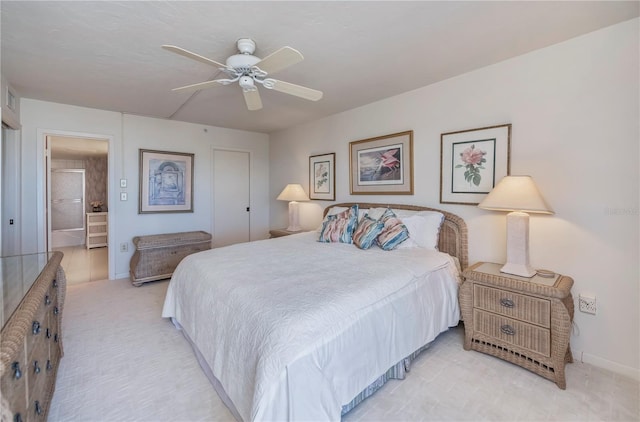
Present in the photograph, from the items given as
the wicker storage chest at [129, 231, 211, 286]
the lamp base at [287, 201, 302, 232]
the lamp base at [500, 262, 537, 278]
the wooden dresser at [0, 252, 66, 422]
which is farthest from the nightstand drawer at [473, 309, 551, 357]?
the wicker storage chest at [129, 231, 211, 286]

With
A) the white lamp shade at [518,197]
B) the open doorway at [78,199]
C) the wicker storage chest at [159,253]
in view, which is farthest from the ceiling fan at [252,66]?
the open doorway at [78,199]

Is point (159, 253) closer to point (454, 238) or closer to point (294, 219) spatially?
point (294, 219)

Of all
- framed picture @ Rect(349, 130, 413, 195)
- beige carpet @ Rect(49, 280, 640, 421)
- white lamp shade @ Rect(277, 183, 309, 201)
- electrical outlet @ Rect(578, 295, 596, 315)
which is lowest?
beige carpet @ Rect(49, 280, 640, 421)

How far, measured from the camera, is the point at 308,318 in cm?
134

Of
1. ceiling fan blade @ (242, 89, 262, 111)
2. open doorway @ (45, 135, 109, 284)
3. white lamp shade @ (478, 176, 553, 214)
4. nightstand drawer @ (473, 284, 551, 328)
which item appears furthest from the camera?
open doorway @ (45, 135, 109, 284)

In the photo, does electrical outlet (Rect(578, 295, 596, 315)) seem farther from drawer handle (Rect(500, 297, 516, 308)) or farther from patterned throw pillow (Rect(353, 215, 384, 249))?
patterned throw pillow (Rect(353, 215, 384, 249))

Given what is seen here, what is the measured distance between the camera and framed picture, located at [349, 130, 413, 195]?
3.19m

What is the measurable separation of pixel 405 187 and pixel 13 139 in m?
4.53

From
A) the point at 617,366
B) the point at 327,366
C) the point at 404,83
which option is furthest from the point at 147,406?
the point at 404,83

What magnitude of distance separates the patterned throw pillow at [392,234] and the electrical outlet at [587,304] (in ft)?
4.35

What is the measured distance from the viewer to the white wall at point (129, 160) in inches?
135

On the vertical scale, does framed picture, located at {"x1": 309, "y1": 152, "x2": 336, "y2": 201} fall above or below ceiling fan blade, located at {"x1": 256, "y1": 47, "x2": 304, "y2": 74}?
below

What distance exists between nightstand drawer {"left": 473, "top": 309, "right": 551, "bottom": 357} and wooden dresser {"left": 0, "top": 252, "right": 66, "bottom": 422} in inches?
100

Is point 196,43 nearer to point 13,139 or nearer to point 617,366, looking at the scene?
point 13,139
